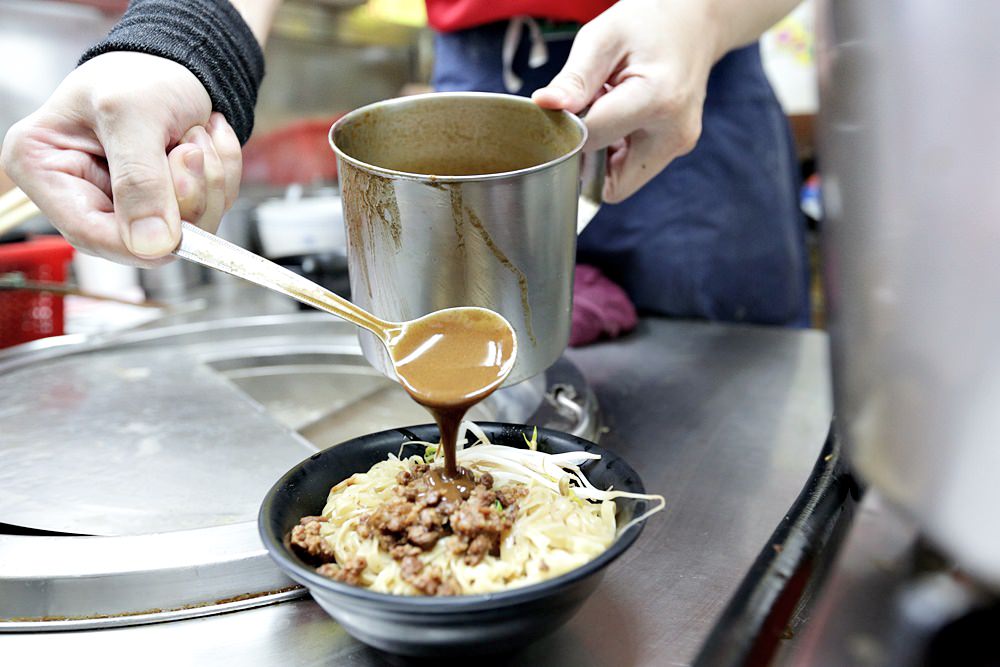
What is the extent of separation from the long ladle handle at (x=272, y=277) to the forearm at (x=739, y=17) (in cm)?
76

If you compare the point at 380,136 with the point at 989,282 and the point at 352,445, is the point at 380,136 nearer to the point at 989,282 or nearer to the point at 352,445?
the point at 352,445

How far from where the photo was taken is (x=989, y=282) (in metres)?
0.48

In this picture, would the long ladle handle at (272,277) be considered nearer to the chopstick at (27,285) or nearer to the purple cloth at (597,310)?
the purple cloth at (597,310)

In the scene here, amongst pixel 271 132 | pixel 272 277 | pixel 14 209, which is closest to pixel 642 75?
pixel 272 277

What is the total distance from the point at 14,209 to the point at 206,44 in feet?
1.84

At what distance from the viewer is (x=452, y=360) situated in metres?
0.94

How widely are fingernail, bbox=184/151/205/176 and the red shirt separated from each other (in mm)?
861

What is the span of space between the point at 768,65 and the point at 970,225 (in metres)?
4.11

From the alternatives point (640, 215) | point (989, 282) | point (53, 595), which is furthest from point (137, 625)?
point (640, 215)

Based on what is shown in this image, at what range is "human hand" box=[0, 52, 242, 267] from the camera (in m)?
0.98

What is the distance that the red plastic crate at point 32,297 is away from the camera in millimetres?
1719

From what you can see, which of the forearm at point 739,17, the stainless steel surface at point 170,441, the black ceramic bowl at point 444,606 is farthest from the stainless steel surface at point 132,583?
the forearm at point 739,17

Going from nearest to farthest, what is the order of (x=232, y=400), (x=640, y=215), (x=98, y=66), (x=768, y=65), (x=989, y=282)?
(x=989, y=282) → (x=98, y=66) → (x=232, y=400) → (x=640, y=215) → (x=768, y=65)

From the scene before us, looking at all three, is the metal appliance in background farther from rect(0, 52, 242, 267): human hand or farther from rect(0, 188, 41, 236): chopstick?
rect(0, 188, 41, 236): chopstick
